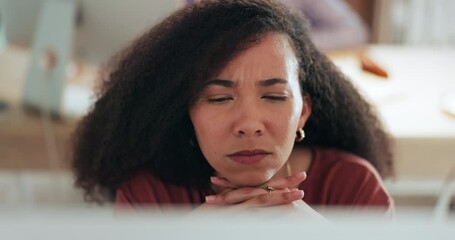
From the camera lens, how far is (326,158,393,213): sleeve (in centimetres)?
84

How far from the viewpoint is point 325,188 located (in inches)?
32.9

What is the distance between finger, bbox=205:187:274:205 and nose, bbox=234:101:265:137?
0.07m

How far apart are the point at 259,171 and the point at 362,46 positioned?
92cm

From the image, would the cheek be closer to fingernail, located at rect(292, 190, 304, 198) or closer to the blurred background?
Answer: fingernail, located at rect(292, 190, 304, 198)

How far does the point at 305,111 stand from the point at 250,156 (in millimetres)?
125

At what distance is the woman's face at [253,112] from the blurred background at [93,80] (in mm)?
370

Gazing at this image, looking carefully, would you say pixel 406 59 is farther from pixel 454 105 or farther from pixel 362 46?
pixel 454 105

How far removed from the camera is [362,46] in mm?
1574

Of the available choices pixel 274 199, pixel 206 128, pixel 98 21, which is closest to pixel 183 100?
pixel 206 128

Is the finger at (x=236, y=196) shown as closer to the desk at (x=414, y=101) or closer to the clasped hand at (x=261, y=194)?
the clasped hand at (x=261, y=194)

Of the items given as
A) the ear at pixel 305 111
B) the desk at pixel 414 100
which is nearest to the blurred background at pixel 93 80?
the desk at pixel 414 100

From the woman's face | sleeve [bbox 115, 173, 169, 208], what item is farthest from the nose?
sleeve [bbox 115, 173, 169, 208]

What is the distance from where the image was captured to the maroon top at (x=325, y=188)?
2.75ft

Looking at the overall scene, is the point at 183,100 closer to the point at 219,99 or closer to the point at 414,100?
the point at 219,99
